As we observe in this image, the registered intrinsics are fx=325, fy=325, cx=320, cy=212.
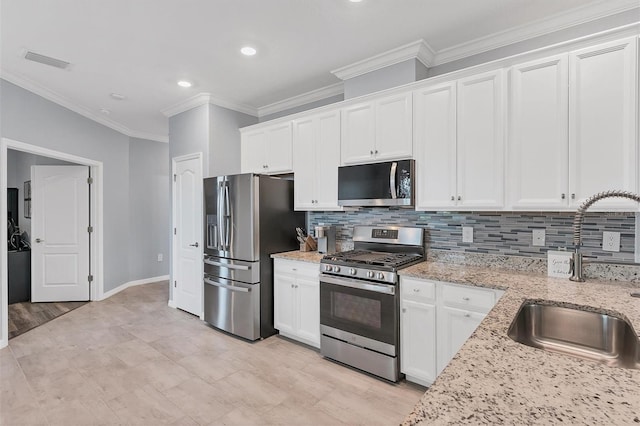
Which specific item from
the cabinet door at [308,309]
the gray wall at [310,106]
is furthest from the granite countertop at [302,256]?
the gray wall at [310,106]

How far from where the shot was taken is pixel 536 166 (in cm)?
219

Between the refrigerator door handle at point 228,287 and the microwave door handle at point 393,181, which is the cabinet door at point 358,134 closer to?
the microwave door handle at point 393,181

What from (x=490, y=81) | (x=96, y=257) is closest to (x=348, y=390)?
(x=490, y=81)

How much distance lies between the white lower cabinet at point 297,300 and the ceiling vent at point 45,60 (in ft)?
9.28

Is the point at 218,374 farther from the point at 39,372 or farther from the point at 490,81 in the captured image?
the point at 490,81

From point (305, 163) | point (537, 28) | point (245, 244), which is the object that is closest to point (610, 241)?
point (537, 28)

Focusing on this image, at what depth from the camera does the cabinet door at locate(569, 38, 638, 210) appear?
6.26 ft

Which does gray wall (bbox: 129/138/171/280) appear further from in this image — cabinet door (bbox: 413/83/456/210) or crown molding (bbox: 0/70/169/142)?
cabinet door (bbox: 413/83/456/210)

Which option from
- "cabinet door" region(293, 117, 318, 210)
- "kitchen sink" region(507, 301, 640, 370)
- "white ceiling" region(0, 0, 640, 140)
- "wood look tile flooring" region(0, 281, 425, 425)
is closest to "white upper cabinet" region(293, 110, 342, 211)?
"cabinet door" region(293, 117, 318, 210)

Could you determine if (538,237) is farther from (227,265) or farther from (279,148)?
(227,265)

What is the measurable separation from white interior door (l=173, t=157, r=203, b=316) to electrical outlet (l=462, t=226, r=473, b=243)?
3.07 m

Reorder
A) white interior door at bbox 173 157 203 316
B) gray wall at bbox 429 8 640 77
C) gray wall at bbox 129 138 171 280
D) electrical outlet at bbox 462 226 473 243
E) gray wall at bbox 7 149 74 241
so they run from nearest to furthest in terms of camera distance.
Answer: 1. gray wall at bbox 429 8 640 77
2. electrical outlet at bbox 462 226 473 243
3. white interior door at bbox 173 157 203 316
4. gray wall at bbox 7 149 74 241
5. gray wall at bbox 129 138 171 280

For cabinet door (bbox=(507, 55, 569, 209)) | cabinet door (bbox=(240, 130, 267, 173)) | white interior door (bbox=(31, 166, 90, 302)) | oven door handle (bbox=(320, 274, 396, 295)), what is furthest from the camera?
white interior door (bbox=(31, 166, 90, 302))

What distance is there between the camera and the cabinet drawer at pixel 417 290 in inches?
92.4
